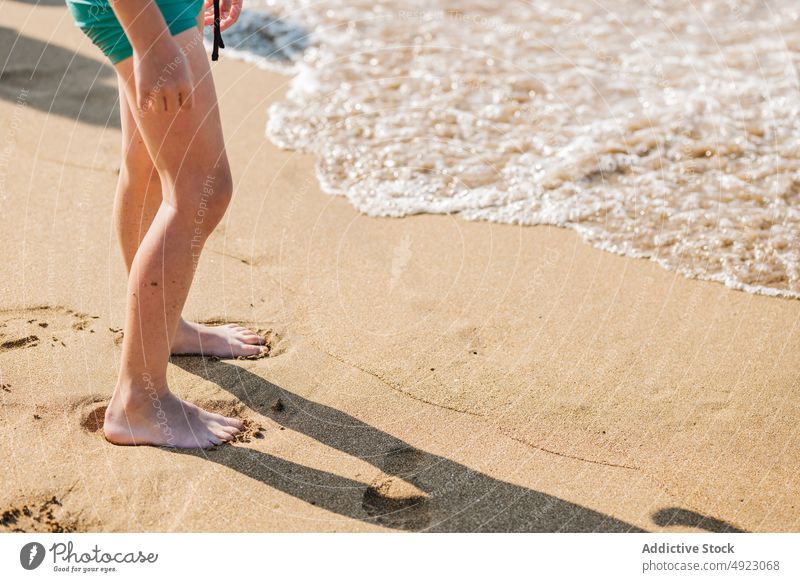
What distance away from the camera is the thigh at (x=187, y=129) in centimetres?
261

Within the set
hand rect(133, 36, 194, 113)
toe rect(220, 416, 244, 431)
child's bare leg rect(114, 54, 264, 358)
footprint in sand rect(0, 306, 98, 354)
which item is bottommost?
toe rect(220, 416, 244, 431)

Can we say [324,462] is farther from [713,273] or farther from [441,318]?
[713,273]

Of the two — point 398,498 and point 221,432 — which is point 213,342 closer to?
point 221,432

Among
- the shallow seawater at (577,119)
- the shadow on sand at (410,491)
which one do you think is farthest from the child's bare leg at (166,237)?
the shallow seawater at (577,119)

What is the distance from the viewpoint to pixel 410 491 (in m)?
2.86

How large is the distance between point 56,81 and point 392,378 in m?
3.16

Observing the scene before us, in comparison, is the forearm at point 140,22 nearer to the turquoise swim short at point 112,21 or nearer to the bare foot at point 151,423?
the turquoise swim short at point 112,21

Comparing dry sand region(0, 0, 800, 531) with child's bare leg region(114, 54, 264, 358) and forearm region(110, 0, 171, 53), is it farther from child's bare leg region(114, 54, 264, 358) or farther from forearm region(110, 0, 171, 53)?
forearm region(110, 0, 171, 53)

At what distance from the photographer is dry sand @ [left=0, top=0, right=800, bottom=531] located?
2.80m

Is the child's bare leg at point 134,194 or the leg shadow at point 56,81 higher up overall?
the child's bare leg at point 134,194

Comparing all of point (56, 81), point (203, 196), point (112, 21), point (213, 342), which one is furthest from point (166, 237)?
point (56, 81)

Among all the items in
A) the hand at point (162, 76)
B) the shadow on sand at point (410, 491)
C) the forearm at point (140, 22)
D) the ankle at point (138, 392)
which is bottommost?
the shadow on sand at point (410, 491)

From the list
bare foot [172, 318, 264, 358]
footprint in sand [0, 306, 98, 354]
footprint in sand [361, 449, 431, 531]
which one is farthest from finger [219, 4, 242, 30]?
footprint in sand [361, 449, 431, 531]

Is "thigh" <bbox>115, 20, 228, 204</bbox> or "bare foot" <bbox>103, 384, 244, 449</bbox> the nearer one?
"thigh" <bbox>115, 20, 228, 204</bbox>
